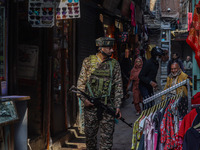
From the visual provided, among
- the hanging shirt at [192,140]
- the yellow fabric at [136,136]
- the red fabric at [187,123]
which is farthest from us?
the yellow fabric at [136,136]

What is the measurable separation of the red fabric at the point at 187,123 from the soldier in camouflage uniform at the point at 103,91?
1224 millimetres

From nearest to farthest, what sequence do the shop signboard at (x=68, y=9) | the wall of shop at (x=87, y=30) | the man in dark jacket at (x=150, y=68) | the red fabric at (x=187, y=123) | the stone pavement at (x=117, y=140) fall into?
1. the red fabric at (x=187, y=123)
2. the shop signboard at (x=68, y=9)
3. the stone pavement at (x=117, y=140)
4. the man in dark jacket at (x=150, y=68)
5. the wall of shop at (x=87, y=30)

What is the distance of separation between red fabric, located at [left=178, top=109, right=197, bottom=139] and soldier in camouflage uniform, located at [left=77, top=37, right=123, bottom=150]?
122 centimetres

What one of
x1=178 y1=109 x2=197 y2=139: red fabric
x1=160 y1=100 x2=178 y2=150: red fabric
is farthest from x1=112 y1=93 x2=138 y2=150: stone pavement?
x1=178 y1=109 x2=197 y2=139: red fabric

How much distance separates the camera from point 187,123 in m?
4.32

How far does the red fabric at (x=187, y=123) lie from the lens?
14.1ft

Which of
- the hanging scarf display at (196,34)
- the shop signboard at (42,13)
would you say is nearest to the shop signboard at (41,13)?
the shop signboard at (42,13)

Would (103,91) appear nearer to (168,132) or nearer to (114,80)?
(114,80)

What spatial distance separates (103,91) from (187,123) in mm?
1496

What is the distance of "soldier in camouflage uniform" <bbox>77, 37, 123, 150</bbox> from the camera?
5328 mm

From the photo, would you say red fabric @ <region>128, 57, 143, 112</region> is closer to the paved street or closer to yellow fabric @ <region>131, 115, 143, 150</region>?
the paved street

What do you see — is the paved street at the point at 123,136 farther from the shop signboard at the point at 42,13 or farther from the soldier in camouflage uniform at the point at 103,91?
the shop signboard at the point at 42,13

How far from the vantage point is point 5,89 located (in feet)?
17.3

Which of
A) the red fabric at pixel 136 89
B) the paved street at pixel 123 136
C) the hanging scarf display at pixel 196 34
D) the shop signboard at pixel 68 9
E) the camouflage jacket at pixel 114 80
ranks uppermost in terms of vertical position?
the shop signboard at pixel 68 9
